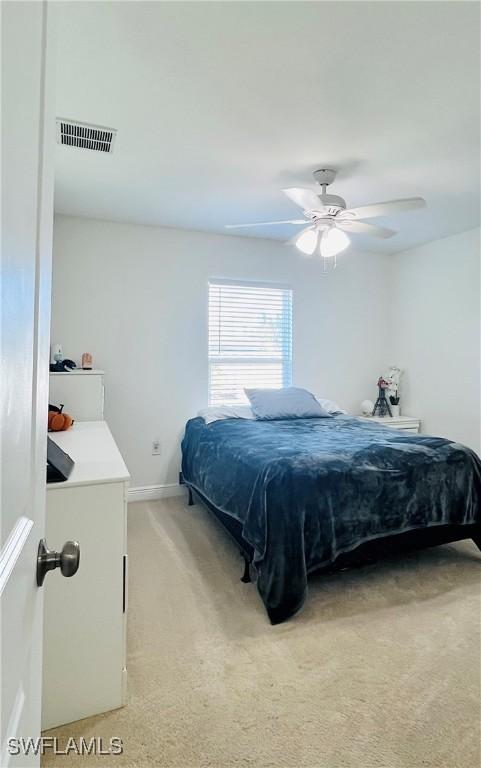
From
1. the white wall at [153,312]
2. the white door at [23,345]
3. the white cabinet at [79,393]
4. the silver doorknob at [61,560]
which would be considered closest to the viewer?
the white door at [23,345]

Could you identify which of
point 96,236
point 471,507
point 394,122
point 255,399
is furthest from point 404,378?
point 96,236

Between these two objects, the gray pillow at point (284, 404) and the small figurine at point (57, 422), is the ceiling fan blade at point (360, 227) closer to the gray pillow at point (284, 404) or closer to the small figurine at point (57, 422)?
the gray pillow at point (284, 404)

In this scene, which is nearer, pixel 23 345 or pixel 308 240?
pixel 23 345

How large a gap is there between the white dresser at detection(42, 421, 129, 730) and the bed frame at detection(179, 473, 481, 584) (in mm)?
898

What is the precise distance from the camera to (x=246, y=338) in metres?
4.16

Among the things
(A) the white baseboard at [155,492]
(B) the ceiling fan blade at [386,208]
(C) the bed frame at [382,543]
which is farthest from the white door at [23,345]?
(A) the white baseboard at [155,492]

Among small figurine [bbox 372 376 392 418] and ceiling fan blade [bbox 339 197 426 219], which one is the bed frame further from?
small figurine [bbox 372 376 392 418]

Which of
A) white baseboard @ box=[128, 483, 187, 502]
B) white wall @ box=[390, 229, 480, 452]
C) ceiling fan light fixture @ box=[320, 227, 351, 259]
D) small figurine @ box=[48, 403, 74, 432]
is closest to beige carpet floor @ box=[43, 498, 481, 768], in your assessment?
small figurine @ box=[48, 403, 74, 432]

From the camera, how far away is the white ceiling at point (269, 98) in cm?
148

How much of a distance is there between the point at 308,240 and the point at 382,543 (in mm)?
1918

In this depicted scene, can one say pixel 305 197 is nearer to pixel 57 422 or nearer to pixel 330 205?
pixel 330 205

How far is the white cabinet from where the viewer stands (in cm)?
292

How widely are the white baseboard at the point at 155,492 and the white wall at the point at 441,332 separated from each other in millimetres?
2597

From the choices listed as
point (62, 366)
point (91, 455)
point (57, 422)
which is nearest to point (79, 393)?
point (62, 366)
